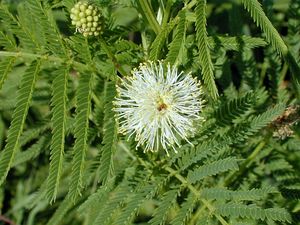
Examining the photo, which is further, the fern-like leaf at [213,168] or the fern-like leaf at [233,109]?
the fern-like leaf at [233,109]

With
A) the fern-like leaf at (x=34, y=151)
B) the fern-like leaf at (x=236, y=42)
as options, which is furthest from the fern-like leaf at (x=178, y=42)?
the fern-like leaf at (x=34, y=151)

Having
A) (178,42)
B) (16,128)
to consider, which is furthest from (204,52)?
(16,128)

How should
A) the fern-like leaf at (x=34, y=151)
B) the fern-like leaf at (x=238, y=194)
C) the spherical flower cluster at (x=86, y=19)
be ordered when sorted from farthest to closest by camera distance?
the fern-like leaf at (x=34, y=151) < the fern-like leaf at (x=238, y=194) < the spherical flower cluster at (x=86, y=19)

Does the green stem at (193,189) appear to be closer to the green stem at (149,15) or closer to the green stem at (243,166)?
the green stem at (243,166)

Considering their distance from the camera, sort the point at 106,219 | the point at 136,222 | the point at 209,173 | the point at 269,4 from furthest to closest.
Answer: the point at 136,222
the point at 269,4
the point at 106,219
the point at 209,173

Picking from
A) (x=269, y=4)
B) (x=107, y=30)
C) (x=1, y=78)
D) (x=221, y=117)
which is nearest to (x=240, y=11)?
(x=269, y=4)

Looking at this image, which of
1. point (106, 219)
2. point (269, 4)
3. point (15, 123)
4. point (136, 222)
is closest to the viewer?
point (15, 123)

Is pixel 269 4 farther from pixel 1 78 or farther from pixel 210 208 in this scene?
pixel 1 78
